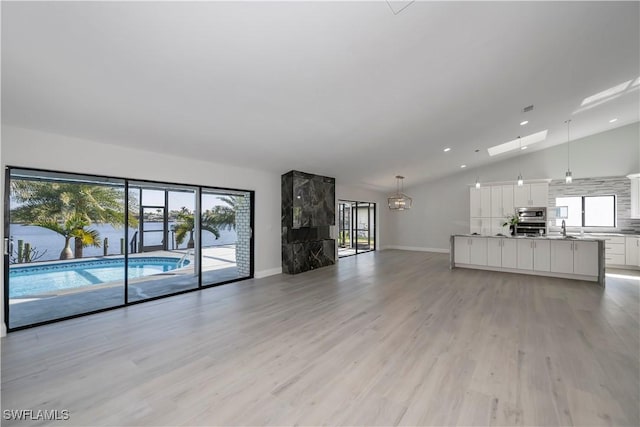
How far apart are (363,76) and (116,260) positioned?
Answer: 25.8ft

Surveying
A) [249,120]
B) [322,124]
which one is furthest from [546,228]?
[249,120]

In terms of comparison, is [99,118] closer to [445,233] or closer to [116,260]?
[116,260]

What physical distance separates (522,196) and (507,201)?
39cm

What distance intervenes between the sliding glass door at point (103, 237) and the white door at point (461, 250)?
5508mm

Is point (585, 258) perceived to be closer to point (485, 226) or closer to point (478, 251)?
point (478, 251)

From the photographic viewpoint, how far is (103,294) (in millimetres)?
4762

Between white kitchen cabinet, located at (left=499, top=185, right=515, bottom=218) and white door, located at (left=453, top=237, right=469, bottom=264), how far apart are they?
201 cm

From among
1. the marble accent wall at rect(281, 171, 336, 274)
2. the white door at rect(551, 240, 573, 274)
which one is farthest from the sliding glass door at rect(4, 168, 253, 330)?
the white door at rect(551, 240, 573, 274)

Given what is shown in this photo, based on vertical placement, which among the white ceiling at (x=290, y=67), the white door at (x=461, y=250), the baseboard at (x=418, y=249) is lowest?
the baseboard at (x=418, y=249)

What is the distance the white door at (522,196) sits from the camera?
7793 mm

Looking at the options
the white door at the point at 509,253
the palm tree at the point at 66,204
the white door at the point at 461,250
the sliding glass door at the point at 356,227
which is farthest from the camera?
the sliding glass door at the point at 356,227

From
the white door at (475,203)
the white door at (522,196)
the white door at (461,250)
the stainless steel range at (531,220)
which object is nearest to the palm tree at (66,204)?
the white door at (461,250)

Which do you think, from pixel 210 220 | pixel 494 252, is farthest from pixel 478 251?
pixel 210 220

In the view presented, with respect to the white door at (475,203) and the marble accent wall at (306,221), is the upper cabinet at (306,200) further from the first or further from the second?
the white door at (475,203)
